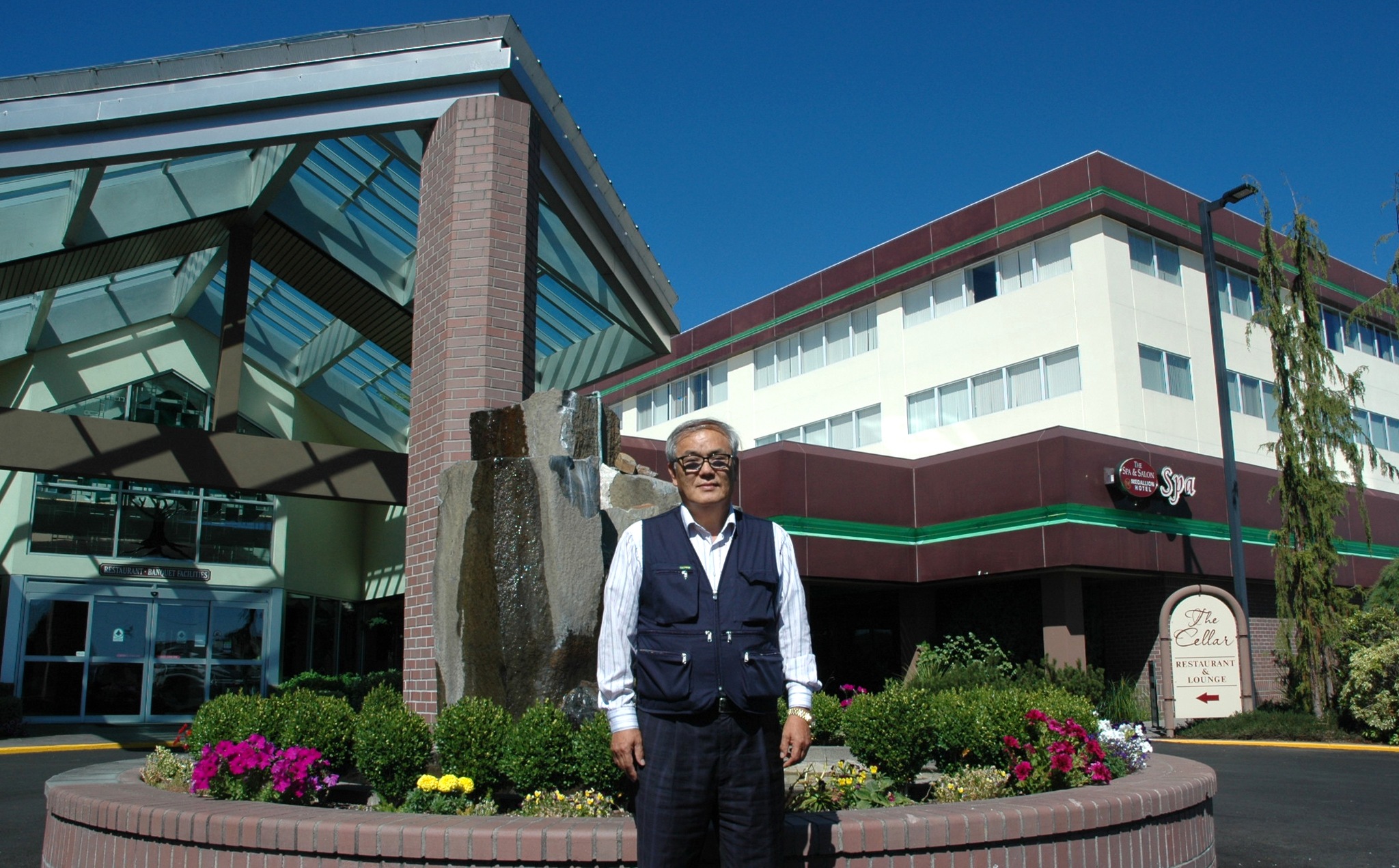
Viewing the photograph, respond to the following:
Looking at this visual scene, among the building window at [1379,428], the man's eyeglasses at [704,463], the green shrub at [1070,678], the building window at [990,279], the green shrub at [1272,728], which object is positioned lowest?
the green shrub at [1272,728]

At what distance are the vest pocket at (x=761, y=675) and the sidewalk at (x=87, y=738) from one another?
14187 mm

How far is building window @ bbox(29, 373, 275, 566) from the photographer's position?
22.9m

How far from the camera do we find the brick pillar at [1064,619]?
61.5ft

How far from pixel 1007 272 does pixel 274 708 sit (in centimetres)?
1997

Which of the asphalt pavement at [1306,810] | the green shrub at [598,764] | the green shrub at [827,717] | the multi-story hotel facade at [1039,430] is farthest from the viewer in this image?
the multi-story hotel facade at [1039,430]

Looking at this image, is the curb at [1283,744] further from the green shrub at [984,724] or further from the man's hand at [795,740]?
the man's hand at [795,740]

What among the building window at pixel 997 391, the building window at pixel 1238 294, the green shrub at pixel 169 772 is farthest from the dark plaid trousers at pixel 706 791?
the building window at pixel 1238 294

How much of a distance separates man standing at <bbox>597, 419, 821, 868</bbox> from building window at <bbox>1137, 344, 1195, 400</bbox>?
64.7 feet

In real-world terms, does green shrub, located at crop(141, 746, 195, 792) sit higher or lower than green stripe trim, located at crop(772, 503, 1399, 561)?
lower

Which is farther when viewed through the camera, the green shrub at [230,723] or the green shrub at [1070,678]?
the green shrub at [1070,678]

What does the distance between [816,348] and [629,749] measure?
25020mm

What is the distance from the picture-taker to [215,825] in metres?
4.75

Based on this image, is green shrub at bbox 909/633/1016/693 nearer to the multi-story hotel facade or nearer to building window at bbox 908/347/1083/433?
the multi-story hotel facade

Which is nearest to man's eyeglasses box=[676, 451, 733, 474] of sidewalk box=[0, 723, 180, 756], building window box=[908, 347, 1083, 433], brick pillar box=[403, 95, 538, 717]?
brick pillar box=[403, 95, 538, 717]
